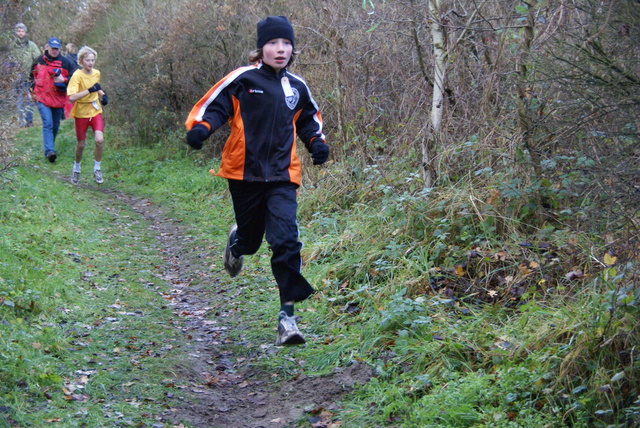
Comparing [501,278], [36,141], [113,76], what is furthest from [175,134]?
[501,278]

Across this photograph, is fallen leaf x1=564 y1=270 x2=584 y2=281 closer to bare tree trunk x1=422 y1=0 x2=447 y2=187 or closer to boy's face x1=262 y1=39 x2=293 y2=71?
bare tree trunk x1=422 y1=0 x2=447 y2=187

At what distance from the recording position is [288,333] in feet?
16.3

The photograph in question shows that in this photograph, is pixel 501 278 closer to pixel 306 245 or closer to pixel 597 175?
pixel 597 175

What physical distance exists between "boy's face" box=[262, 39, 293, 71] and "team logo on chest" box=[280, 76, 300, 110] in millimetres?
123

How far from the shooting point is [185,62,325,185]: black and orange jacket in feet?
17.1

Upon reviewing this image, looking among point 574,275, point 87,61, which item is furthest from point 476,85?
point 87,61

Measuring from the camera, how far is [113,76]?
16672 millimetres

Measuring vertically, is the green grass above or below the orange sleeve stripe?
below

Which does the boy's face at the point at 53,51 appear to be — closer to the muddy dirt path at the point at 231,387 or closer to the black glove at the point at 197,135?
the muddy dirt path at the point at 231,387

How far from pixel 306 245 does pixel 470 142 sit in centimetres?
219

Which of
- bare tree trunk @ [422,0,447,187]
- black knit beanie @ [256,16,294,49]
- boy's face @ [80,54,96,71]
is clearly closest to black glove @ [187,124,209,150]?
black knit beanie @ [256,16,294,49]

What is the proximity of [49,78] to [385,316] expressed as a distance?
10.4 metres

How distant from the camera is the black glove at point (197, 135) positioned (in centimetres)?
496

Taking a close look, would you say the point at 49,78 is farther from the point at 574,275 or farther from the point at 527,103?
the point at 574,275
